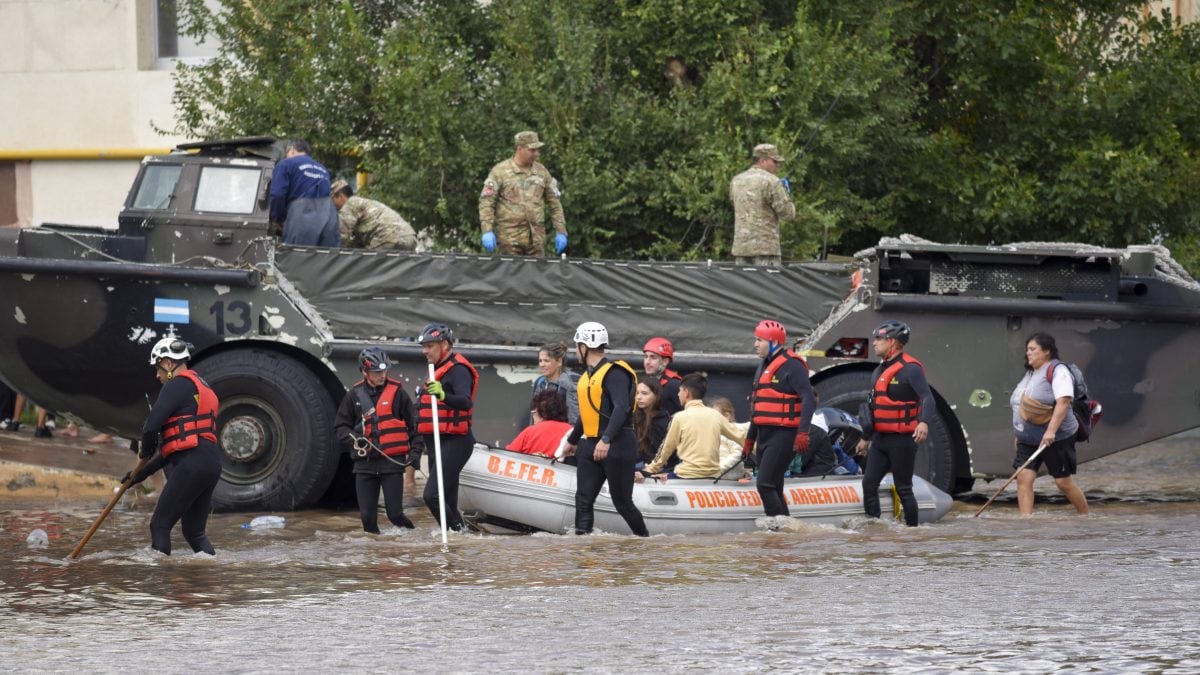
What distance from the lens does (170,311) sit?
48.0ft

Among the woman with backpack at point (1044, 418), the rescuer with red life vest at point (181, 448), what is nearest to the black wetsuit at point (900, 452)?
the woman with backpack at point (1044, 418)

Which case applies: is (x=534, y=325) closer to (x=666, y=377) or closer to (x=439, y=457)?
(x=666, y=377)

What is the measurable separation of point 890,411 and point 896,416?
0.18 feet

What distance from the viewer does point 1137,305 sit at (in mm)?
14461

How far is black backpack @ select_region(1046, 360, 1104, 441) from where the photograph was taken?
13812 millimetres

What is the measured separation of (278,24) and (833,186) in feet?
19.8

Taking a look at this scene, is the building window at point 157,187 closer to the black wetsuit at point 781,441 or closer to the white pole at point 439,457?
the white pole at point 439,457

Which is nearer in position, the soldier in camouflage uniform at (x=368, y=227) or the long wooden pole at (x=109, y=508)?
the long wooden pole at (x=109, y=508)

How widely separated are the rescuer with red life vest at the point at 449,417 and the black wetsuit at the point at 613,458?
33.1 inches

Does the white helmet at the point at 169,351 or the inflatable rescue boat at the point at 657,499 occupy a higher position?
the white helmet at the point at 169,351

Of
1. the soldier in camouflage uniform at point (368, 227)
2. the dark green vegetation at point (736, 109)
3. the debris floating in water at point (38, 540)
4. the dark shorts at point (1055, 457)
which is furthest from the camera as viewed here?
the dark green vegetation at point (736, 109)

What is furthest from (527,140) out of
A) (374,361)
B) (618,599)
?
(618,599)

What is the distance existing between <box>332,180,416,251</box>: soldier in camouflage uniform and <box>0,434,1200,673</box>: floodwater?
9.98ft

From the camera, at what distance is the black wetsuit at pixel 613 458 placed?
1273 cm
